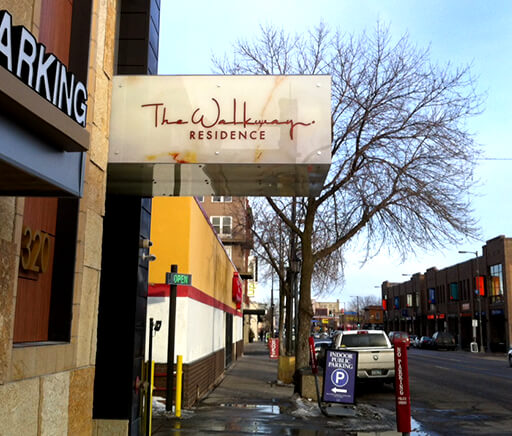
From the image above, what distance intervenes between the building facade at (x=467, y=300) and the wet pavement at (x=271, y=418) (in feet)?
125

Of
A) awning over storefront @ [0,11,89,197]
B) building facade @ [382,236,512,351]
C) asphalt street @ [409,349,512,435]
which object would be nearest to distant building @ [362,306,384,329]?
building facade @ [382,236,512,351]

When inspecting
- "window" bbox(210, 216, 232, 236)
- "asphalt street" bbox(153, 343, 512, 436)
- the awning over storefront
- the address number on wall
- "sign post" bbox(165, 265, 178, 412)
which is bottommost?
"asphalt street" bbox(153, 343, 512, 436)

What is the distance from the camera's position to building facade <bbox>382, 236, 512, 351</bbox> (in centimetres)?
5234

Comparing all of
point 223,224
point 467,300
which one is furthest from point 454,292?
point 223,224

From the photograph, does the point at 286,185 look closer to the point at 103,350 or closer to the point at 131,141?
the point at 131,141

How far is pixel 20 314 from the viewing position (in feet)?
15.0

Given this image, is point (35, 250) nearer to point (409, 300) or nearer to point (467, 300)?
point (467, 300)

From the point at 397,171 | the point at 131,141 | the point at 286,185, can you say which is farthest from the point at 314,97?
the point at 397,171

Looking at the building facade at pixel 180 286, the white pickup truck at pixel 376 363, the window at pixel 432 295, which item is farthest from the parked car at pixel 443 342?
the building facade at pixel 180 286

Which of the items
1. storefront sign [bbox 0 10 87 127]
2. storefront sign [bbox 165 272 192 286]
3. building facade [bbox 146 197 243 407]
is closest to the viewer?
storefront sign [bbox 0 10 87 127]

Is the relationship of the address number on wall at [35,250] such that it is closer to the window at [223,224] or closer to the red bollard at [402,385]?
the red bollard at [402,385]

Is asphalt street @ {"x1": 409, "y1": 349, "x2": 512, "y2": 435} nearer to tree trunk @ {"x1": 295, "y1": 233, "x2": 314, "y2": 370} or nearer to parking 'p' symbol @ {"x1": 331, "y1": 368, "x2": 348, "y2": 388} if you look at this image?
parking 'p' symbol @ {"x1": 331, "y1": 368, "x2": 348, "y2": 388}

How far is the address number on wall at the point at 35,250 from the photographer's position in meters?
4.55

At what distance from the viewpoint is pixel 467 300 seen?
203ft
